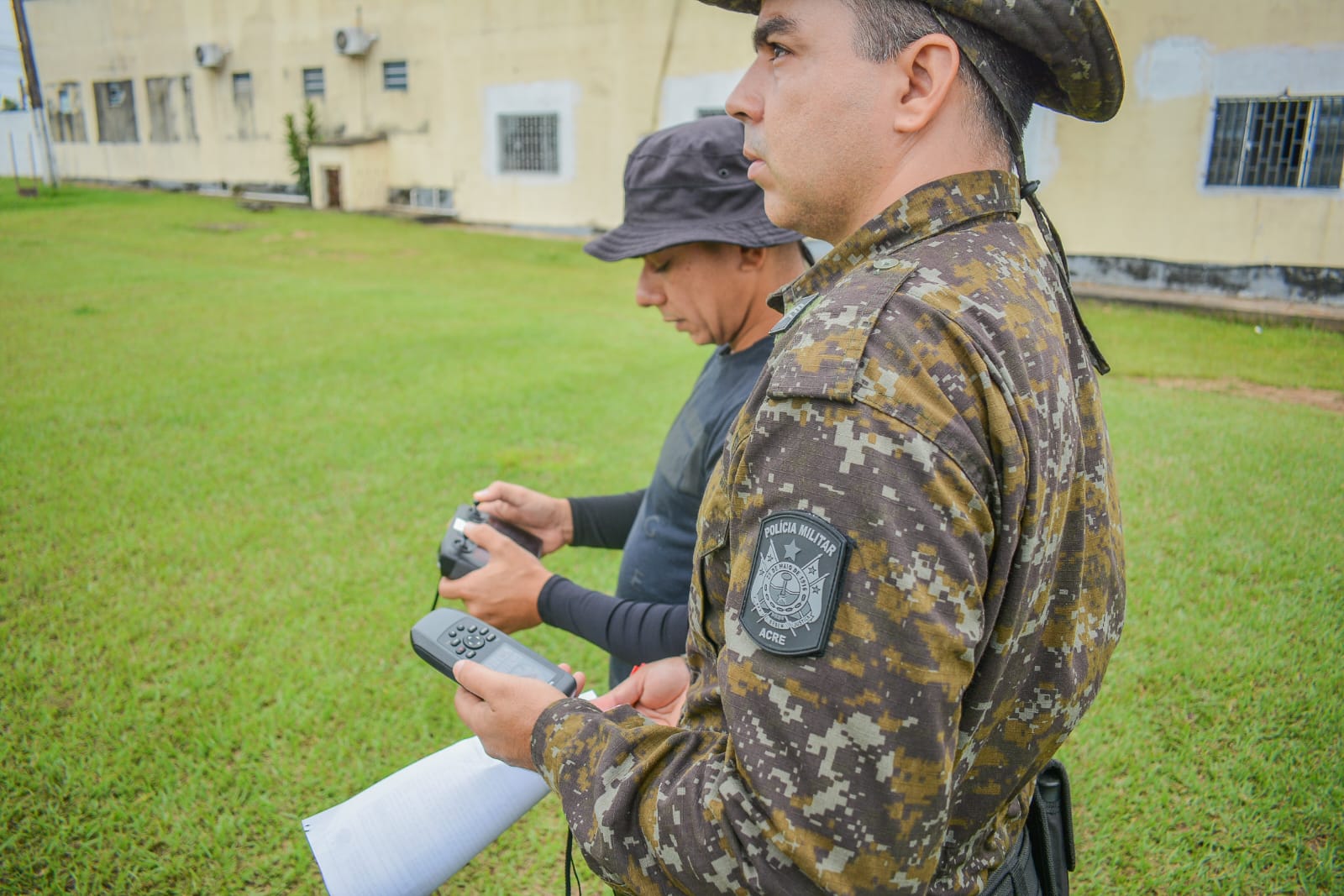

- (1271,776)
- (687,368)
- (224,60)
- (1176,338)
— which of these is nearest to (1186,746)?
(1271,776)

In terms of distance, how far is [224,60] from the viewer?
24.0m

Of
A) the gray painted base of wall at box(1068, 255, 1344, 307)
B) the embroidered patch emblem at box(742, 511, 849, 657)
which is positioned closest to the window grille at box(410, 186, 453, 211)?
the gray painted base of wall at box(1068, 255, 1344, 307)

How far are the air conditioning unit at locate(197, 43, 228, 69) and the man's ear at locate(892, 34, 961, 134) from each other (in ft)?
91.8

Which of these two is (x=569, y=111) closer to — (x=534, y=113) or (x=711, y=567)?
(x=534, y=113)

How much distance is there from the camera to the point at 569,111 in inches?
719

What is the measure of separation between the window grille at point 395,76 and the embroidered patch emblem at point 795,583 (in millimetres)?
22825

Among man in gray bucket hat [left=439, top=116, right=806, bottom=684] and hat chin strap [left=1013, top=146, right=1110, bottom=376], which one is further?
man in gray bucket hat [left=439, top=116, right=806, bottom=684]

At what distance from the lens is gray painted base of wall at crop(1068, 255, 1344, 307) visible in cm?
1163

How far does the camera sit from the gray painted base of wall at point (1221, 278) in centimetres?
1163

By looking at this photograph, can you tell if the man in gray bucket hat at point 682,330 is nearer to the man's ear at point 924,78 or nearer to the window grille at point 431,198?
the man's ear at point 924,78

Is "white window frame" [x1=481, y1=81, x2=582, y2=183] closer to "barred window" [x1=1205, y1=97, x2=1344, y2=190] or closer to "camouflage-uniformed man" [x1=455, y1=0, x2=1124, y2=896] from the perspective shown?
"barred window" [x1=1205, y1=97, x2=1344, y2=190]

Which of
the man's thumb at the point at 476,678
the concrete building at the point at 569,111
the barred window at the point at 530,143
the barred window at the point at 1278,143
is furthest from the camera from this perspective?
the barred window at the point at 530,143

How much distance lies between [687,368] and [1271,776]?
597 cm

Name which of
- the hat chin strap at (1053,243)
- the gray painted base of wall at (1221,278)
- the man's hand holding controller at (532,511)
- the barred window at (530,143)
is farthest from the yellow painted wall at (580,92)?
the hat chin strap at (1053,243)
